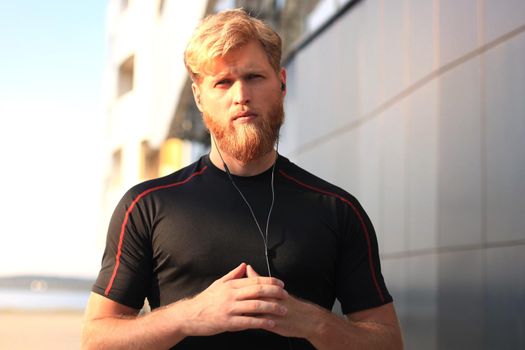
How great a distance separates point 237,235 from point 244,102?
47 cm

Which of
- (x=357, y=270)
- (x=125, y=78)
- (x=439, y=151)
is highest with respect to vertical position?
(x=125, y=78)

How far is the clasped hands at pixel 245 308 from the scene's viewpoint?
8.82 feet

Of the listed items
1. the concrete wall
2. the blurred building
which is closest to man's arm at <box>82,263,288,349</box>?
the blurred building

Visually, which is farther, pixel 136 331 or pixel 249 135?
pixel 249 135

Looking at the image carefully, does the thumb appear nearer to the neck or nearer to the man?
the man

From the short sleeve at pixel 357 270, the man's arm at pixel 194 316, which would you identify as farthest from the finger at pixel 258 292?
the short sleeve at pixel 357 270

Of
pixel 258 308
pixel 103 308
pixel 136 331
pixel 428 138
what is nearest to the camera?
pixel 258 308

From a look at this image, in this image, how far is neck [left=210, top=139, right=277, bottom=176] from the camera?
325cm

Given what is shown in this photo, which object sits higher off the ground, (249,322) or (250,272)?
(250,272)

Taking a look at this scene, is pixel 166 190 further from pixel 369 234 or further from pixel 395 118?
pixel 395 118

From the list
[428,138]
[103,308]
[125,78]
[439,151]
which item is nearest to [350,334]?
[103,308]

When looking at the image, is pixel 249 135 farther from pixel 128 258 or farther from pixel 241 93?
pixel 128 258

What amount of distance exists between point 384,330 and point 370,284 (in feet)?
0.57

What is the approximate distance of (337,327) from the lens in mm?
2859
